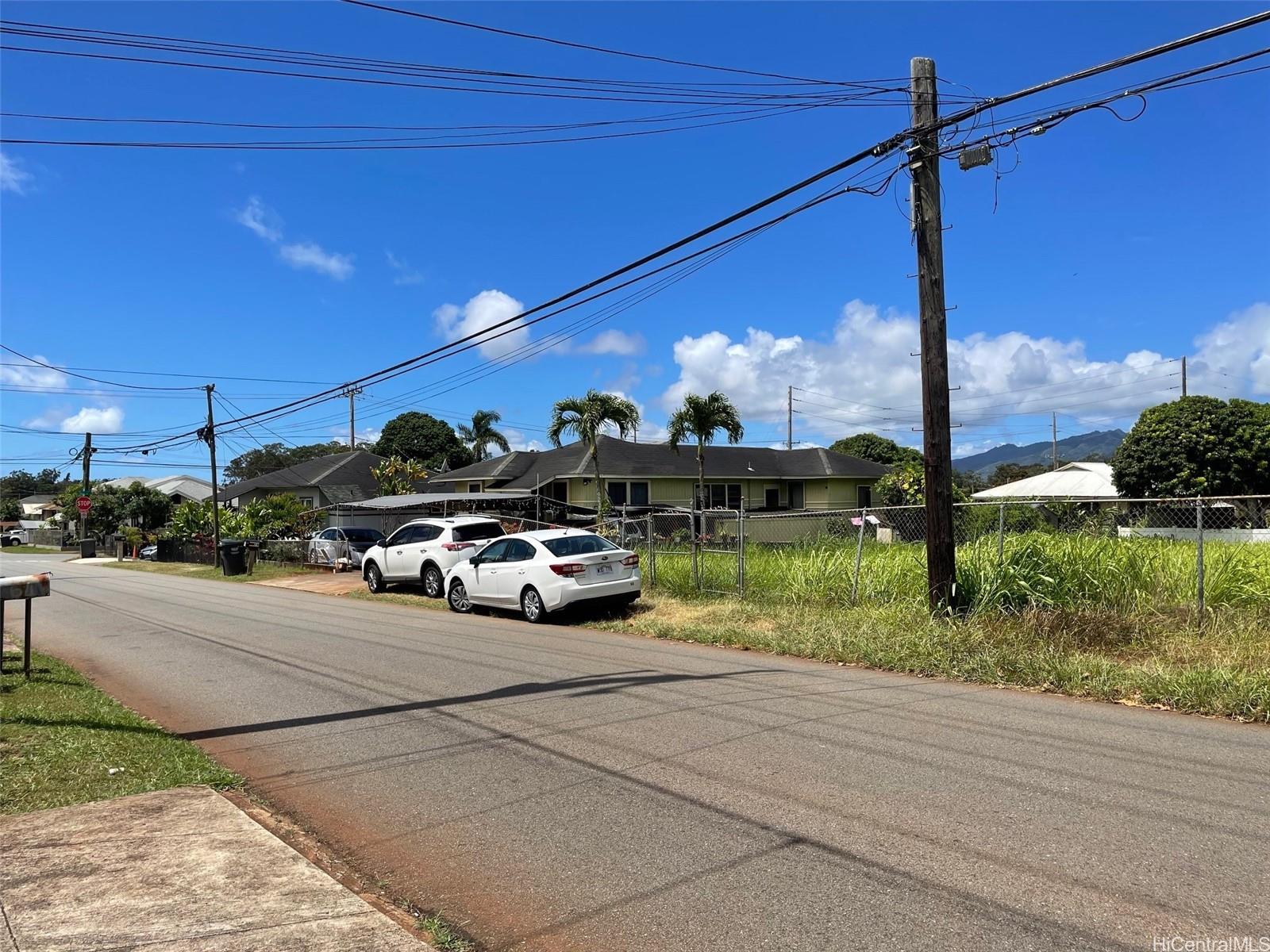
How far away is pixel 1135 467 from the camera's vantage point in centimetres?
3097

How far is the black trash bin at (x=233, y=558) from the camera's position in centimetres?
2961

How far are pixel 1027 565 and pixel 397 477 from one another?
1616 inches

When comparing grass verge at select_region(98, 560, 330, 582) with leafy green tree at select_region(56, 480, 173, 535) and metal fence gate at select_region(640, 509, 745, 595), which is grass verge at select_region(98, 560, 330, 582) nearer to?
metal fence gate at select_region(640, 509, 745, 595)

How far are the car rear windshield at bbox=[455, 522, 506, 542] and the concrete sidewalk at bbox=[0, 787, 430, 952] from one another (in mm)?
13825

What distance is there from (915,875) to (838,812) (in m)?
0.88

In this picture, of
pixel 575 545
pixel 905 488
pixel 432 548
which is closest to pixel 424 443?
pixel 905 488

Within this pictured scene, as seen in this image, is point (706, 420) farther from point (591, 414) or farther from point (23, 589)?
point (23, 589)

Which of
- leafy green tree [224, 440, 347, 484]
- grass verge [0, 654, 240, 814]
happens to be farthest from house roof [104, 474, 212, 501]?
grass verge [0, 654, 240, 814]

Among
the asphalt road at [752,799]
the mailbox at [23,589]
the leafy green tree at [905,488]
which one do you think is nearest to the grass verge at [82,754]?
the asphalt road at [752,799]

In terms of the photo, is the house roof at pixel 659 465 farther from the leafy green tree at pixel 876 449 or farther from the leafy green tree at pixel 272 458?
the leafy green tree at pixel 272 458

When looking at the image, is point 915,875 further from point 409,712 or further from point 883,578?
point 883,578

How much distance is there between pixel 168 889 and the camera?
412cm

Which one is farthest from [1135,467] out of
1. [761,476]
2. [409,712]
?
[409,712]

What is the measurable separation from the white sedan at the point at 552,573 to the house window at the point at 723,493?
2590cm
